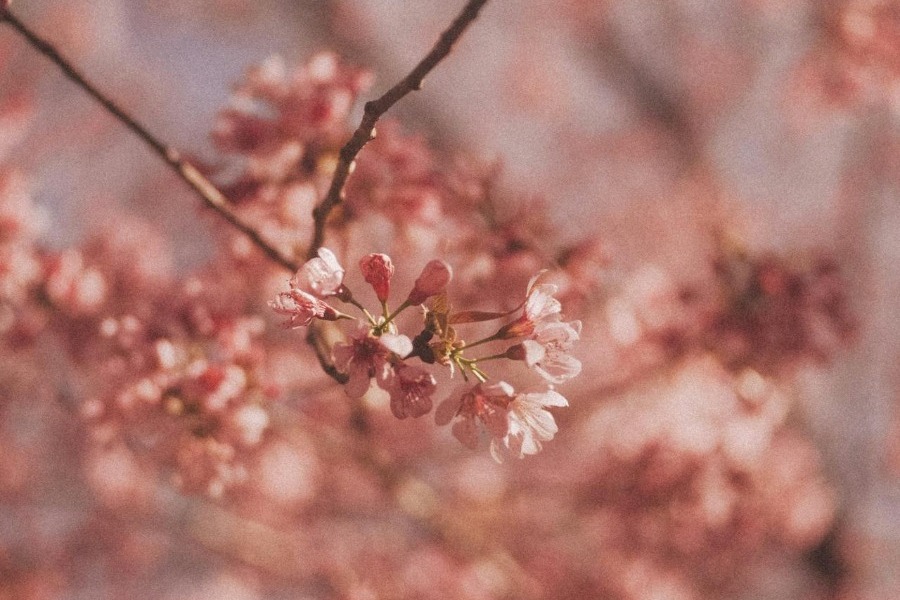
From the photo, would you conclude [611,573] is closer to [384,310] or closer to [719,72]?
[384,310]

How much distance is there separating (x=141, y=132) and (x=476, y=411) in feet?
2.77

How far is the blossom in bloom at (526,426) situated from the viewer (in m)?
0.97

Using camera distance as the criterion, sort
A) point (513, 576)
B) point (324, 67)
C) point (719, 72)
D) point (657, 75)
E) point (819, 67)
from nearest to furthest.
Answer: point (324, 67) < point (513, 576) < point (819, 67) < point (657, 75) < point (719, 72)

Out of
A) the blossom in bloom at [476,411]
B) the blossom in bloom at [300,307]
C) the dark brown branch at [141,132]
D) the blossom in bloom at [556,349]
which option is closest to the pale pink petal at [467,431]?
the blossom in bloom at [476,411]

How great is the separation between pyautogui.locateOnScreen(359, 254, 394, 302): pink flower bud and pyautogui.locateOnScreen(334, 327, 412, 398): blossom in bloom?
0.09 metres

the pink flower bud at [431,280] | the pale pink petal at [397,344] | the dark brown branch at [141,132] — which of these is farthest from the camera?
the dark brown branch at [141,132]

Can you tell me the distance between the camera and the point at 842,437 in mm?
5523

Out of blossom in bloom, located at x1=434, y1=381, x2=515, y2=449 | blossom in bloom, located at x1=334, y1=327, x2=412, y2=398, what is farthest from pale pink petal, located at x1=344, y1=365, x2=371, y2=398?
blossom in bloom, located at x1=434, y1=381, x2=515, y2=449

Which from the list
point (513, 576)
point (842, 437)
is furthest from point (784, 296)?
point (842, 437)

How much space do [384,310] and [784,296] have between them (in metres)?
1.54

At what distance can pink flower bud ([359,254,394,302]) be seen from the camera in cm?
100

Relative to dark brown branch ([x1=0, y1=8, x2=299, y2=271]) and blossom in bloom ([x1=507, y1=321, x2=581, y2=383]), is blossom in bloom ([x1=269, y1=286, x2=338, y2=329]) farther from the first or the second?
dark brown branch ([x1=0, y1=8, x2=299, y2=271])

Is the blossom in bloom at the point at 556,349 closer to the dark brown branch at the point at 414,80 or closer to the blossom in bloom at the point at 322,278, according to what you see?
the blossom in bloom at the point at 322,278

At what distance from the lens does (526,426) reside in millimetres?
998
